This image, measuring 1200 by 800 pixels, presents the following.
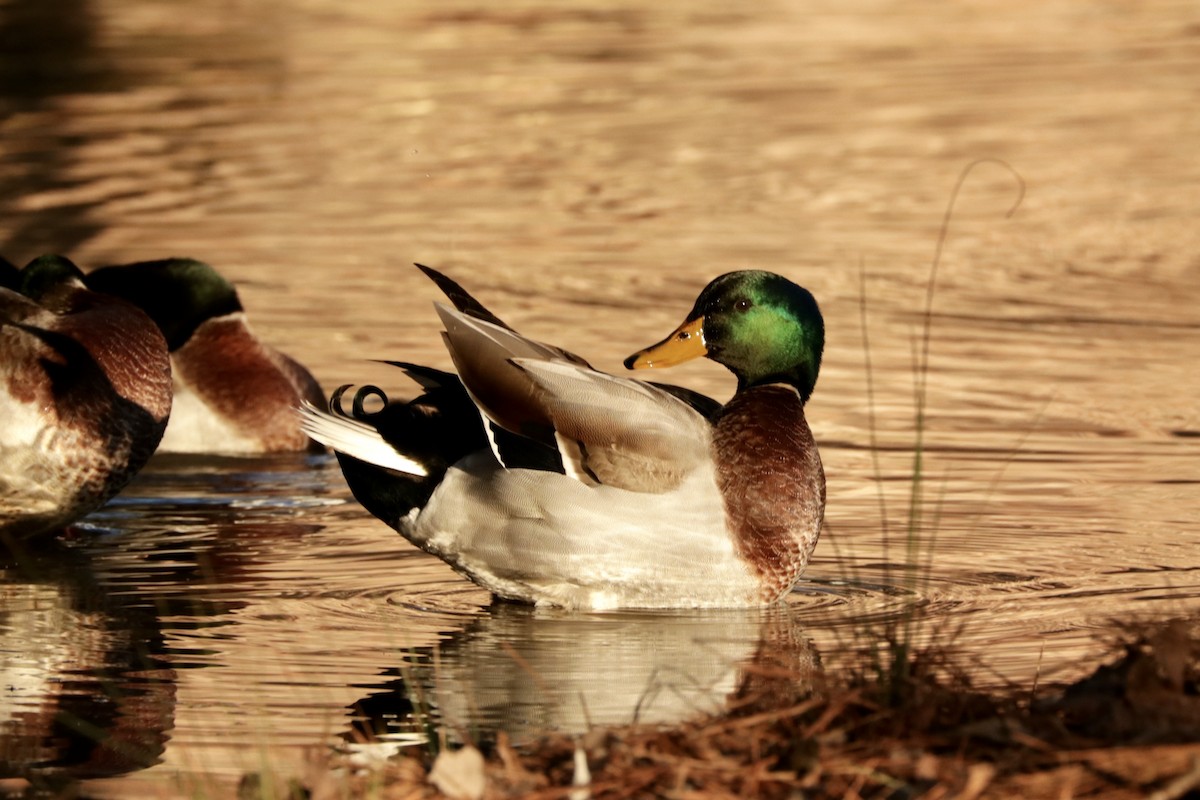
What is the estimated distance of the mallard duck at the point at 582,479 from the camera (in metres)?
5.57

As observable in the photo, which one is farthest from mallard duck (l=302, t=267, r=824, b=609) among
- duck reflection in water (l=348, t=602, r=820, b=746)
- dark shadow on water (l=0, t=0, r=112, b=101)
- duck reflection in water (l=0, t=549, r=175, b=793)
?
dark shadow on water (l=0, t=0, r=112, b=101)

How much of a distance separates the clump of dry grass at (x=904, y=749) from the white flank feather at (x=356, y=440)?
5.86 ft

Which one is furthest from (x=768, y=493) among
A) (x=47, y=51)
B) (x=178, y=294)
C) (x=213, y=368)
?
(x=47, y=51)

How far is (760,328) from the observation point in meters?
5.98

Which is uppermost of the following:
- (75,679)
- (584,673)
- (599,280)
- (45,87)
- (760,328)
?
(760,328)

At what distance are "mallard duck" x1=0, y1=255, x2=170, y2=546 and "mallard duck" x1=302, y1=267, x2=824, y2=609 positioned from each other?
2.88 feet

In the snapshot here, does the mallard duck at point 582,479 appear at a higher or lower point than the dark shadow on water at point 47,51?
lower

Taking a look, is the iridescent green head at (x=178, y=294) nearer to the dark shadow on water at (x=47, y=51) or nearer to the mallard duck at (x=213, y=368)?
the mallard duck at (x=213, y=368)

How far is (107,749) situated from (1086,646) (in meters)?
2.17

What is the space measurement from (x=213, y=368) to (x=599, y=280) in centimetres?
282

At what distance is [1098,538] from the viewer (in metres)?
6.30

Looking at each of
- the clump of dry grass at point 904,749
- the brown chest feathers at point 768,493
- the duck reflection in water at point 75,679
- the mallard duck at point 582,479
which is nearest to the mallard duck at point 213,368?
the duck reflection in water at point 75,679

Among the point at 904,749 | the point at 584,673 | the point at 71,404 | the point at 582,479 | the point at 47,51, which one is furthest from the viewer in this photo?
the point at 47,51

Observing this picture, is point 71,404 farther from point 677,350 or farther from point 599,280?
point 599,280
